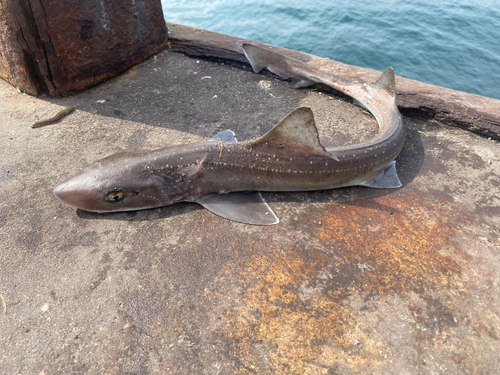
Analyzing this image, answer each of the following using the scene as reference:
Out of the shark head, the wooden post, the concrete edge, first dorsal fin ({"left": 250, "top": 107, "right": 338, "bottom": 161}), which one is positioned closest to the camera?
first dorsal fin ({"left": 250, "top": 107, "right": 338, "bottom": 161})

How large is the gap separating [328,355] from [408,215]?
167 centimetres

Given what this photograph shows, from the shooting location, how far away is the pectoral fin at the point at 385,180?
3.56 metres

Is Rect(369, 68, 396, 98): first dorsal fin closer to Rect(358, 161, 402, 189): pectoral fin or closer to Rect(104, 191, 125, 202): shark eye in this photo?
Rect(358, 161, 402, 189): pectoral fin

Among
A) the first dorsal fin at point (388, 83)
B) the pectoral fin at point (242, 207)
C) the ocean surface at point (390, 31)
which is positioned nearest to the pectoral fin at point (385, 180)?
the pectoral fin at point (242, 207)

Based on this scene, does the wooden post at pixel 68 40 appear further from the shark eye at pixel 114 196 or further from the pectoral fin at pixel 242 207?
the pectoral fin at pixel 242 207

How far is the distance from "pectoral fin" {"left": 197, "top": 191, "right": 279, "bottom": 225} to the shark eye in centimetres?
72

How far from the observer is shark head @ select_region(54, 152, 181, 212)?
3102 millimetres

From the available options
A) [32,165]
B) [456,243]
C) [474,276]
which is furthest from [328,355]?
[32,165]

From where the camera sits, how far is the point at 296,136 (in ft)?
10.3

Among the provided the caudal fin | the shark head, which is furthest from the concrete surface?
the caudal fin

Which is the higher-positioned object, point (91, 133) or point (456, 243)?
point (91, 133)

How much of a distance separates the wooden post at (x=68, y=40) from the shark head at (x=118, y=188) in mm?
2286

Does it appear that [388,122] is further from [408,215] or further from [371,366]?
[371,366]

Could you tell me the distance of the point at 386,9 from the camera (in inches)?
614
